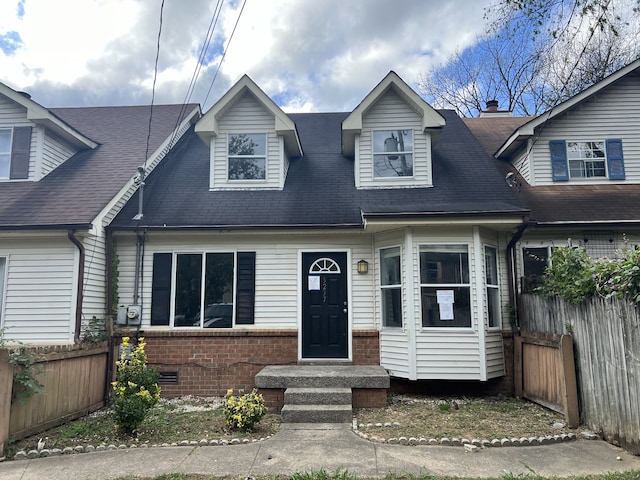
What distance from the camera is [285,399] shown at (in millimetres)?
6488

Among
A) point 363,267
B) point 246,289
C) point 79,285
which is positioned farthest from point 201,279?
point 363,267

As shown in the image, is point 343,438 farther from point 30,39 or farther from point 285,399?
point 30,39

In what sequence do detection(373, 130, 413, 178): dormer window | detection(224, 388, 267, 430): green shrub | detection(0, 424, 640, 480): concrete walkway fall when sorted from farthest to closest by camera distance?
detection(373, 130, 413, 178): dormer window → detection(224, 388, 267, 430): green shrub → detection(0, 424, 640, 480): concrete walkway

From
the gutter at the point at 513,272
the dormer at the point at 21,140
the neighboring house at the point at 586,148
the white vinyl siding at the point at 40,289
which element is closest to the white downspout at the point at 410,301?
the gutter at the point at 513,272

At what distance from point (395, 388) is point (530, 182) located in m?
5.52

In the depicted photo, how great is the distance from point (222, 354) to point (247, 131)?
4.93 metres

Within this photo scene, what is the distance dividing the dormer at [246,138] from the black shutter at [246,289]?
188cm

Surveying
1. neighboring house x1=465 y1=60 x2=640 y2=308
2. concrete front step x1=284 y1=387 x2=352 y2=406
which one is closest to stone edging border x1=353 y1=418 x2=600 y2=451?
concrete front step x1=284 y1=387 x2=352 y2=406

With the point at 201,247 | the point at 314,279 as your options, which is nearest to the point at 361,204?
the point at 314,279

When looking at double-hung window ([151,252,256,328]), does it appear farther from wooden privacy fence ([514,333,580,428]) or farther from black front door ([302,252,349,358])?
wooden privacy fence ([514,333,580,428])

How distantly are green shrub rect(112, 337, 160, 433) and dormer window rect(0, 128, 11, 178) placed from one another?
19.1 ft

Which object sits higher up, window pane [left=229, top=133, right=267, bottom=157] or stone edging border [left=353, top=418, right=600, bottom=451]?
window pane [left=229, top=133, right=267, bottom=157]

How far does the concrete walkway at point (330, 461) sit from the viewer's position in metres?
4.30

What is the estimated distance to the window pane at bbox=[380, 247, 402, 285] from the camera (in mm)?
7883
